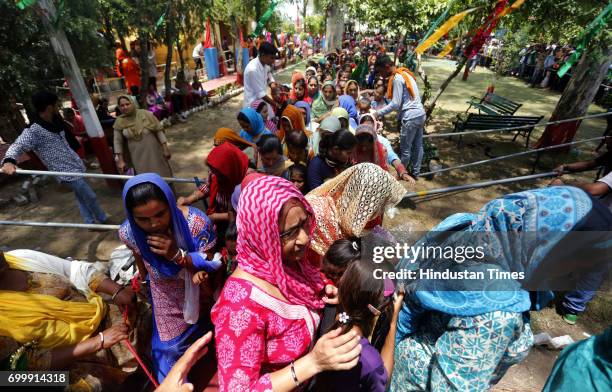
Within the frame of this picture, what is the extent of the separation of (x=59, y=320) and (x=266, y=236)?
1.45 metres

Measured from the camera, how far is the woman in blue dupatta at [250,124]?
395 centimetres

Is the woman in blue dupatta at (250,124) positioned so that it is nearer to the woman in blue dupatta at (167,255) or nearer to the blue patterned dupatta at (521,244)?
the woman in blue dupatta at (167,255)

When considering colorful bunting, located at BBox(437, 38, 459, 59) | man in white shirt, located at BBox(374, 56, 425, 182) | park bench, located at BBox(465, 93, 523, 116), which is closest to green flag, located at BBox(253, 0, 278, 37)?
man in white shirt, located at BBox(374, 56, 425, 182)

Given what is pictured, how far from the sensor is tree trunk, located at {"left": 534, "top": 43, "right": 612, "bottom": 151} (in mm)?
5895

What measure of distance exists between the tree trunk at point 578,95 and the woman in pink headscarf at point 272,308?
7341 mm

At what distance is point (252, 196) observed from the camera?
53.6 inches

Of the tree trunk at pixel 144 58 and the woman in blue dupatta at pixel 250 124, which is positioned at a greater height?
the tree trunk at pixel 144 58

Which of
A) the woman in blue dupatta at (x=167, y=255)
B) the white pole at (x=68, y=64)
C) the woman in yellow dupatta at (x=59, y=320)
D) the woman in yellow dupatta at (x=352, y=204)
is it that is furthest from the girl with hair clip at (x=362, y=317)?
the white pole at (x=68, y=64)

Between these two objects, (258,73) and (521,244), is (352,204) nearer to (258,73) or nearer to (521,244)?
(521,244)

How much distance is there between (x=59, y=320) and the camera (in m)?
1.73

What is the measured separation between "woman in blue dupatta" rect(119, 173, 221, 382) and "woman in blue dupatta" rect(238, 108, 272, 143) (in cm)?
212

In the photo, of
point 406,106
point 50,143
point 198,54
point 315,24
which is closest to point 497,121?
point 406,106

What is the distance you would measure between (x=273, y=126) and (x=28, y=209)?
4630 mm

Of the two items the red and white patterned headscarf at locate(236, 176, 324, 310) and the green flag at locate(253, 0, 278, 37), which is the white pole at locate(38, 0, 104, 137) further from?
the green flag at locate(253, 0, 278, 37)
